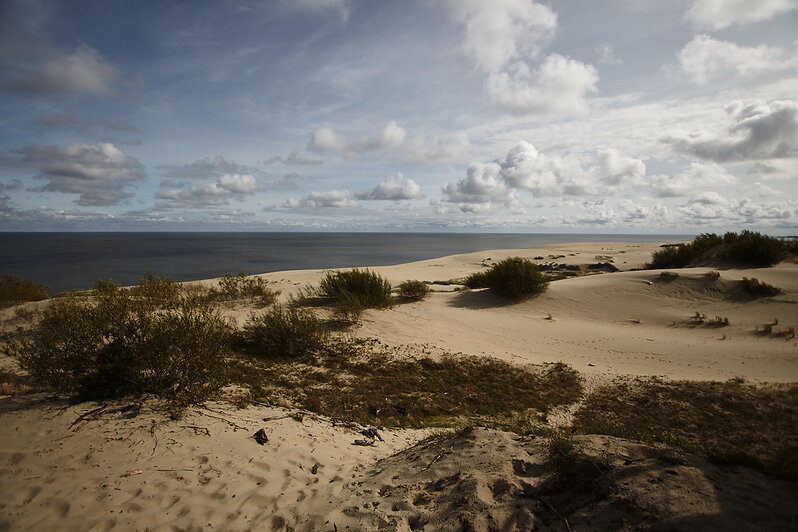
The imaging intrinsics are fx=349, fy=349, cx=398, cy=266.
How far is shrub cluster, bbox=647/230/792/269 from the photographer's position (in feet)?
→ 51.3

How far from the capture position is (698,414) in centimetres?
578

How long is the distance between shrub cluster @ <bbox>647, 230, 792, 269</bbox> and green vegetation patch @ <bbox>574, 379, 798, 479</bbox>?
511 inches

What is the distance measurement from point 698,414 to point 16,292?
68.5 ft

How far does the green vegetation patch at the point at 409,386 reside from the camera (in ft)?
20.0

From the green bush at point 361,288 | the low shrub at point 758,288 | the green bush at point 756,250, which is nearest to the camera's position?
the low shrub at point 758,288

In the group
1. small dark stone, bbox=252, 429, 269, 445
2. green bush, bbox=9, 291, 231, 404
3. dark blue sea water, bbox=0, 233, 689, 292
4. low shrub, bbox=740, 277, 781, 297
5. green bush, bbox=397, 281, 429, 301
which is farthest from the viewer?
dark blue sea water, bbox=0, 233, 689, 292

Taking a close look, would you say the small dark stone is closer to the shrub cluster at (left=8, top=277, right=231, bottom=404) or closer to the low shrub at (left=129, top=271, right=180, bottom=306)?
the shrub cluster at (left=8, top=277, right=231, bottom=404)

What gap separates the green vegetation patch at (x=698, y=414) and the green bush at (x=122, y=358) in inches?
221

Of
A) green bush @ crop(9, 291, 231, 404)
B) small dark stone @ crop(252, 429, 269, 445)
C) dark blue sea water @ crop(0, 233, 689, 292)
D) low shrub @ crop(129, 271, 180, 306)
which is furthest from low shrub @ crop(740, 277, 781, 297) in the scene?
dark blue sea water @ crop(0, 233, 689, 292)

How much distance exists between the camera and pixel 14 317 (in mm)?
11008

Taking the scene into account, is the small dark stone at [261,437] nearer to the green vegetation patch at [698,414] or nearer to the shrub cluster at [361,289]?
the green vegetation patch at [698,414]

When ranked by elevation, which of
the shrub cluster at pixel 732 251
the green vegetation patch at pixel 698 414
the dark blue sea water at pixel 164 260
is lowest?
the dark blue sea water at pixel 164 260

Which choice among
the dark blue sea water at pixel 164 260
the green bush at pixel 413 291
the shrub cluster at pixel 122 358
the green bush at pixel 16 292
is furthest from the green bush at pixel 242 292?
the dark blue sea water at pixel 164 260

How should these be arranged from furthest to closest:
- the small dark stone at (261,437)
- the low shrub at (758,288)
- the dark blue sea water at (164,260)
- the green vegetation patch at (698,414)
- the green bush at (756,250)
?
the dark blue sea water at (164,260), the green bush at (756,250), the low shrub at (758,288), the green vegetation patch at (698,414), the small dark stone at (261,437)
